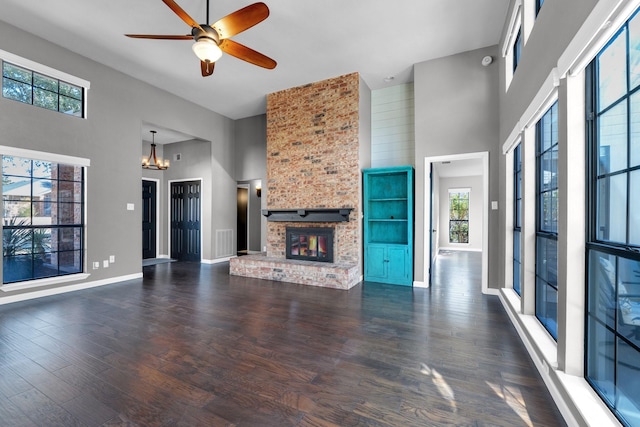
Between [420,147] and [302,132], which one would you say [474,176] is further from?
[302,132]

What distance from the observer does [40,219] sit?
4.26 meters

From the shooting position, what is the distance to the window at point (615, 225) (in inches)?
53.4

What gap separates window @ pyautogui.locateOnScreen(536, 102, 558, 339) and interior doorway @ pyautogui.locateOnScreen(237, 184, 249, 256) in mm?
7049

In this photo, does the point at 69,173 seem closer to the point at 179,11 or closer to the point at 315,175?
the point at 179,11

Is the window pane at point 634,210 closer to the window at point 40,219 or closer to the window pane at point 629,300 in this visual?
the window pane at point 629,300

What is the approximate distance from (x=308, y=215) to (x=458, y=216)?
800 centimetres

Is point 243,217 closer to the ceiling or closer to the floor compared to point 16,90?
closer to the floor

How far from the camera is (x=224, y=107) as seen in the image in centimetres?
684

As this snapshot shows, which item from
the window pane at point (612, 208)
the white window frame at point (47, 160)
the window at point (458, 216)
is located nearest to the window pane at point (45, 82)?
the white window frame at point (47, 160)

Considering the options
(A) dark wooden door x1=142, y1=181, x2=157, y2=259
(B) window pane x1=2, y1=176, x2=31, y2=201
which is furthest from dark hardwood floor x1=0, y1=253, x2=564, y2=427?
(A) dark wooden door x1=142, y1=181, x2=157, y2=259

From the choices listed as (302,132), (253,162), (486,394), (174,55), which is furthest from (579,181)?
(253,162)

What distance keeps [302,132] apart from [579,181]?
459 cm

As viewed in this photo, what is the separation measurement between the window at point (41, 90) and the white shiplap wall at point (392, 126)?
17.0 feet

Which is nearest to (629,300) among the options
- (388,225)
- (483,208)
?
(483,208)
